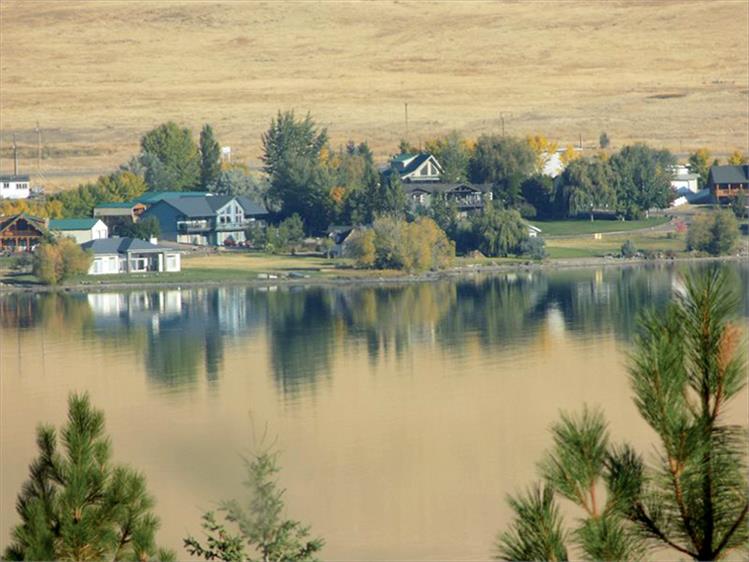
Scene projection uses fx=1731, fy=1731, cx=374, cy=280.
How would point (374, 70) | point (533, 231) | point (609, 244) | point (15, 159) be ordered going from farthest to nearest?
point (374, 70) < point (15, 159) < point (533, 231) < point (609, 244)

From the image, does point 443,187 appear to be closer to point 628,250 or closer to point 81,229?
point 628,250

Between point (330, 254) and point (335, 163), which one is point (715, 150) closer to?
point (335, 163)

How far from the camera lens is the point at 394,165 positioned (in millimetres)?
53344

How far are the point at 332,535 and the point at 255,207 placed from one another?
33.1 meters

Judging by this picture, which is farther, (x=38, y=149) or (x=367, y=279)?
(x=38, y=149)

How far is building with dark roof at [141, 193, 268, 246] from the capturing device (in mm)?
43688

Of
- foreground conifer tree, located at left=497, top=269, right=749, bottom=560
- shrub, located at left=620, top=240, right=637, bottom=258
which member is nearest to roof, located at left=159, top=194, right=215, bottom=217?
shrub, located at left=620, top=240, right=637, bottom=258

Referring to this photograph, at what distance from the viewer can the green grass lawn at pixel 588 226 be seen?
44278mm

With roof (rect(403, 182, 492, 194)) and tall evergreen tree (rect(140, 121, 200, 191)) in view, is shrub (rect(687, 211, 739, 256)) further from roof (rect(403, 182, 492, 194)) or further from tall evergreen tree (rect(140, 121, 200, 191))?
tall evergreen tree (rect(140, 121, 200, 191))

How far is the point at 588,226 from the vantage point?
4522 centimetres

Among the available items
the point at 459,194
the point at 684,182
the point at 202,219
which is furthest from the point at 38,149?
the point at 684,182

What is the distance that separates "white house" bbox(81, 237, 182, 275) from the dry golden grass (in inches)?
1083

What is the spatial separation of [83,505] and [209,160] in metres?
47.3

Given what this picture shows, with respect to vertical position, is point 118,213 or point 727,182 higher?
point 727,182
